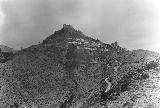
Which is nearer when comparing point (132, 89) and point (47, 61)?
point (132, 89)

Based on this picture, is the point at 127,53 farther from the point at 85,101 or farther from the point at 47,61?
the point at 85,101

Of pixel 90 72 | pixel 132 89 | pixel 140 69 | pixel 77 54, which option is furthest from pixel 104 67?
pixel 132 89

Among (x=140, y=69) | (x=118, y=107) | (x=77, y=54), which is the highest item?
(x=77, y=54)

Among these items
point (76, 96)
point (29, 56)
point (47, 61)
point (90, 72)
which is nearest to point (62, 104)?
point (76, 96)

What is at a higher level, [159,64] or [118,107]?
[159,64]

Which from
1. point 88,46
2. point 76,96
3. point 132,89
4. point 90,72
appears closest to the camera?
point 132,89

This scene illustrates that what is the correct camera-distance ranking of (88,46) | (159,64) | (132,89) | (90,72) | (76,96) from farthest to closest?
(88,46)
(90,72)
(76,96)
(159,64)
(132,89)
